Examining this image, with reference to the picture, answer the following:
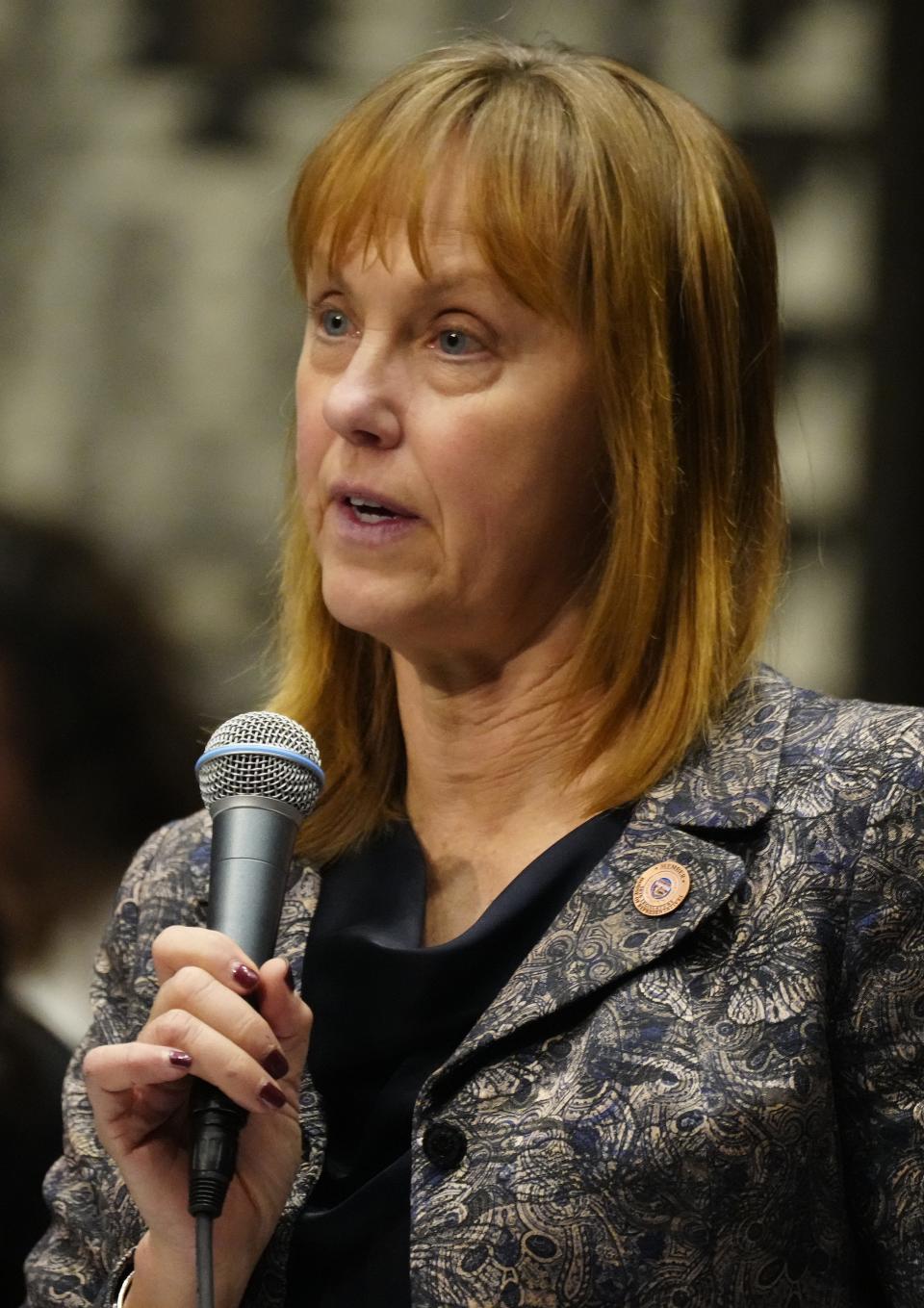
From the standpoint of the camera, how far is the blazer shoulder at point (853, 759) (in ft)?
5.03

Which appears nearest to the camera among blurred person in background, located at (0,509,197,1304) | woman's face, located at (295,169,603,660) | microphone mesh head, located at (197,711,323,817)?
microphone mesh head, located at (197,711,323,817)

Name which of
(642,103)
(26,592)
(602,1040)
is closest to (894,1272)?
(602,1040)

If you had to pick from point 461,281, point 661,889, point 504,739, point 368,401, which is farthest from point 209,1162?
point 461,281

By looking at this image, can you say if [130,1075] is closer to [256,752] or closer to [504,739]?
[256,752]

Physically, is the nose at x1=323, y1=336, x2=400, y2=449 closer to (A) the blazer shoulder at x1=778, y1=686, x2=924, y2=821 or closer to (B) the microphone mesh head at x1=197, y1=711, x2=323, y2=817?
(B) the microphone mesh head at x1=197, y1=711, x2=323, y2=817

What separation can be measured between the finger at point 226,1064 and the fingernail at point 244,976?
41 mm

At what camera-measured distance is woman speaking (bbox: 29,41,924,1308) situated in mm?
1406

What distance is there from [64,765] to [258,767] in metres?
1.12

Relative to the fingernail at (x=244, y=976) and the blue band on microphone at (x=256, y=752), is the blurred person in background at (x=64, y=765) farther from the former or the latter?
the fingernail at (x=244, y=976)

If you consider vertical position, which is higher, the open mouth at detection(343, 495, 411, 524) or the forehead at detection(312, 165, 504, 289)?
the forehead at detection(312, 165, 504, 289)

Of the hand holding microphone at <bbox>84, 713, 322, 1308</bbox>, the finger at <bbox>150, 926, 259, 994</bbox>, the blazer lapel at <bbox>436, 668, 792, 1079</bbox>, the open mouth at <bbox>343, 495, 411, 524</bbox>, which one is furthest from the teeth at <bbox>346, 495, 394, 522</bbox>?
the finger at <bbox>150, 926, 259, 994</bbox>

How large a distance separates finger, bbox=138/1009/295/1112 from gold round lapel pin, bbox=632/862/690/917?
0.40 metres

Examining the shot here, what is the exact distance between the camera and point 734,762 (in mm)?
1630

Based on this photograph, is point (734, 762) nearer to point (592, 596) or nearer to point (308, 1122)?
point (592, 596)
